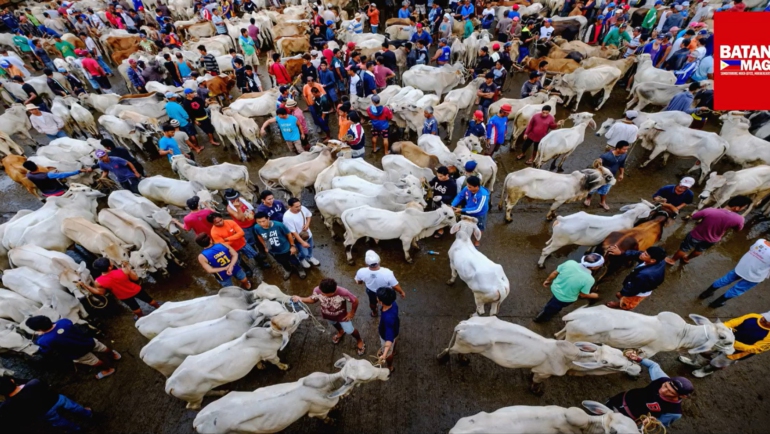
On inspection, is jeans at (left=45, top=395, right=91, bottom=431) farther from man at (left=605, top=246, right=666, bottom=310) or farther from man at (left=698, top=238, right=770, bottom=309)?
man at (left=698, top=238, right=770, bottom=309)

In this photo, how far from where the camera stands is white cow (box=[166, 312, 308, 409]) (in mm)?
4719

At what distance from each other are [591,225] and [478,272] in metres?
2.60

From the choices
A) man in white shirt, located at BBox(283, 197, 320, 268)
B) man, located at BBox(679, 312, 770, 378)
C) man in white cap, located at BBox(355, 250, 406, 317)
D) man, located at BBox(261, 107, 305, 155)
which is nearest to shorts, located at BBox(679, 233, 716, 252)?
man, located at BBox(679, 312, 770, 378)

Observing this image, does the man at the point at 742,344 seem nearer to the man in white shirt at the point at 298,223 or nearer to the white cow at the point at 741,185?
the white cow at the point at 741,185

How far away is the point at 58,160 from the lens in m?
9.52

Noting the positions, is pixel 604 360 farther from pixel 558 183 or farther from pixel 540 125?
pixel 540 125

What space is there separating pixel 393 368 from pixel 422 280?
195cm

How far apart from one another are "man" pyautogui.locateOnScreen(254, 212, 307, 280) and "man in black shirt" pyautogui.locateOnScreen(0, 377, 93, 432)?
3448mm

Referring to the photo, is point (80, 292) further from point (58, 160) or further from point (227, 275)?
point (58, 160)

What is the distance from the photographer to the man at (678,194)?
22.1 ft

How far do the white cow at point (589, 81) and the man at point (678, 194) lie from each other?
5633 millimetres

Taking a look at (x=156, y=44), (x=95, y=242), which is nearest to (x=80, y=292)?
(x=95, y=242)

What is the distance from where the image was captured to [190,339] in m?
5.12

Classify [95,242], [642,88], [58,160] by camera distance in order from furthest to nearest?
[642,88] → [58,160] → [95,242]
